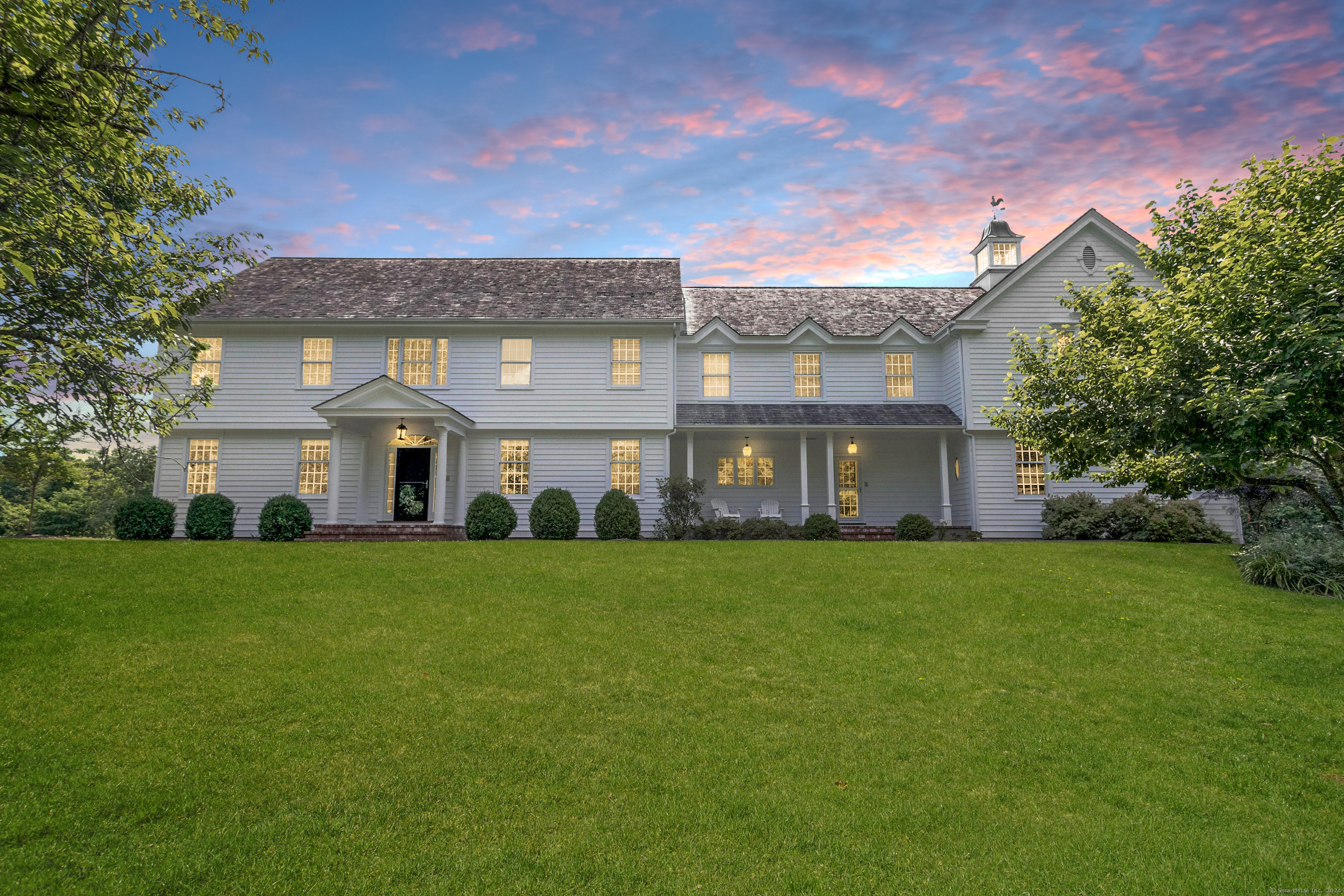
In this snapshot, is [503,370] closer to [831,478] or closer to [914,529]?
[831,478]

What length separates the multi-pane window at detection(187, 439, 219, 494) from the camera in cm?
2038

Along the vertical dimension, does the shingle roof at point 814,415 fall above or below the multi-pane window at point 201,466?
above

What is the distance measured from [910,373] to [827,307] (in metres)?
3.97

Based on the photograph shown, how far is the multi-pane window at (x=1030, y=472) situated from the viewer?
21.1 meters

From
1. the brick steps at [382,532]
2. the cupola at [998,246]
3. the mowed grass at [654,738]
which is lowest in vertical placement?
the mowed grass at [654,738]

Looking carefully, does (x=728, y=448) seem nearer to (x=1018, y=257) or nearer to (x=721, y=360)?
(x=721, y=360)

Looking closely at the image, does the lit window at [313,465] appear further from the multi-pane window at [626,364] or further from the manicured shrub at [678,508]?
the manicured shrub at [678,508]

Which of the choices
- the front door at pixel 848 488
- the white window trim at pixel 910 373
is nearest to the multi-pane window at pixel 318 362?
the white window trim at pixel 910 373

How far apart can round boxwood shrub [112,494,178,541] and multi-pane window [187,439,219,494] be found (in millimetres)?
3616

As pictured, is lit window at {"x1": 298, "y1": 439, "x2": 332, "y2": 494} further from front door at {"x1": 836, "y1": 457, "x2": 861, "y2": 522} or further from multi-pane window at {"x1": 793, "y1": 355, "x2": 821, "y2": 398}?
front door at {"x1": 836, "y1": 457, "x2": 861, "y2": 522}

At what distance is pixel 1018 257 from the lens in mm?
25156

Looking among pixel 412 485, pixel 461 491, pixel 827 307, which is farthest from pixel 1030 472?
pixel 412 485

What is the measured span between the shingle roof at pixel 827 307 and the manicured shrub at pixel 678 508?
664 centimetres

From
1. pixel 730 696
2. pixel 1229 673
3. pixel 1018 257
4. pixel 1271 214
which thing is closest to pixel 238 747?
pixel 730 696
